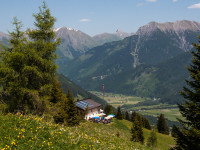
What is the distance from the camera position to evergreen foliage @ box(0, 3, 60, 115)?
21.6 metres

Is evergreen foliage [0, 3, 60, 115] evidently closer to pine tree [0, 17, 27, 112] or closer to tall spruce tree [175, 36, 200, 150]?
pine tree [0, 17, 27, 112]

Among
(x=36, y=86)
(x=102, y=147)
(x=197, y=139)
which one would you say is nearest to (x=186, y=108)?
(x=197, y=139)

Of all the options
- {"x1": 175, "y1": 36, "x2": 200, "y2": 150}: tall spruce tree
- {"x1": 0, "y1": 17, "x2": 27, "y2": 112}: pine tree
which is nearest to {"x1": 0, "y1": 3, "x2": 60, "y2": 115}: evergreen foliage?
{"x1": 0, "y1": 17, "x2": 27, "y2": 112}: pine tree

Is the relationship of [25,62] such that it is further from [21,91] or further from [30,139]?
[30,139]

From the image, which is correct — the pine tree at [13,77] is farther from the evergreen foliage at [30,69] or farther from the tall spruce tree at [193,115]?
the tall spruce tree at [193,115]

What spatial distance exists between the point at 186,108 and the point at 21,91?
1973 centimetres

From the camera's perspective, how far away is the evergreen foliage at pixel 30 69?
70.8 feet

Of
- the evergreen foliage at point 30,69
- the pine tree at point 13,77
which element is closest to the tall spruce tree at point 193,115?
the evergreen foliage at point 30,69

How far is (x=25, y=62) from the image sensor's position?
22375mm

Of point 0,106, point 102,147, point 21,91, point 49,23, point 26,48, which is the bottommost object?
point 102,147

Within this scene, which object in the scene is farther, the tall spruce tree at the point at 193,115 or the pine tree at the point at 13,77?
the pine tree at the point at 13,77

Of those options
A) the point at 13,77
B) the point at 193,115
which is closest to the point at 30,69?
the point at 13,77

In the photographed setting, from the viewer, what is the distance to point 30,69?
21.6m

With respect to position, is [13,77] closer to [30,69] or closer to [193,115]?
[30,69]
